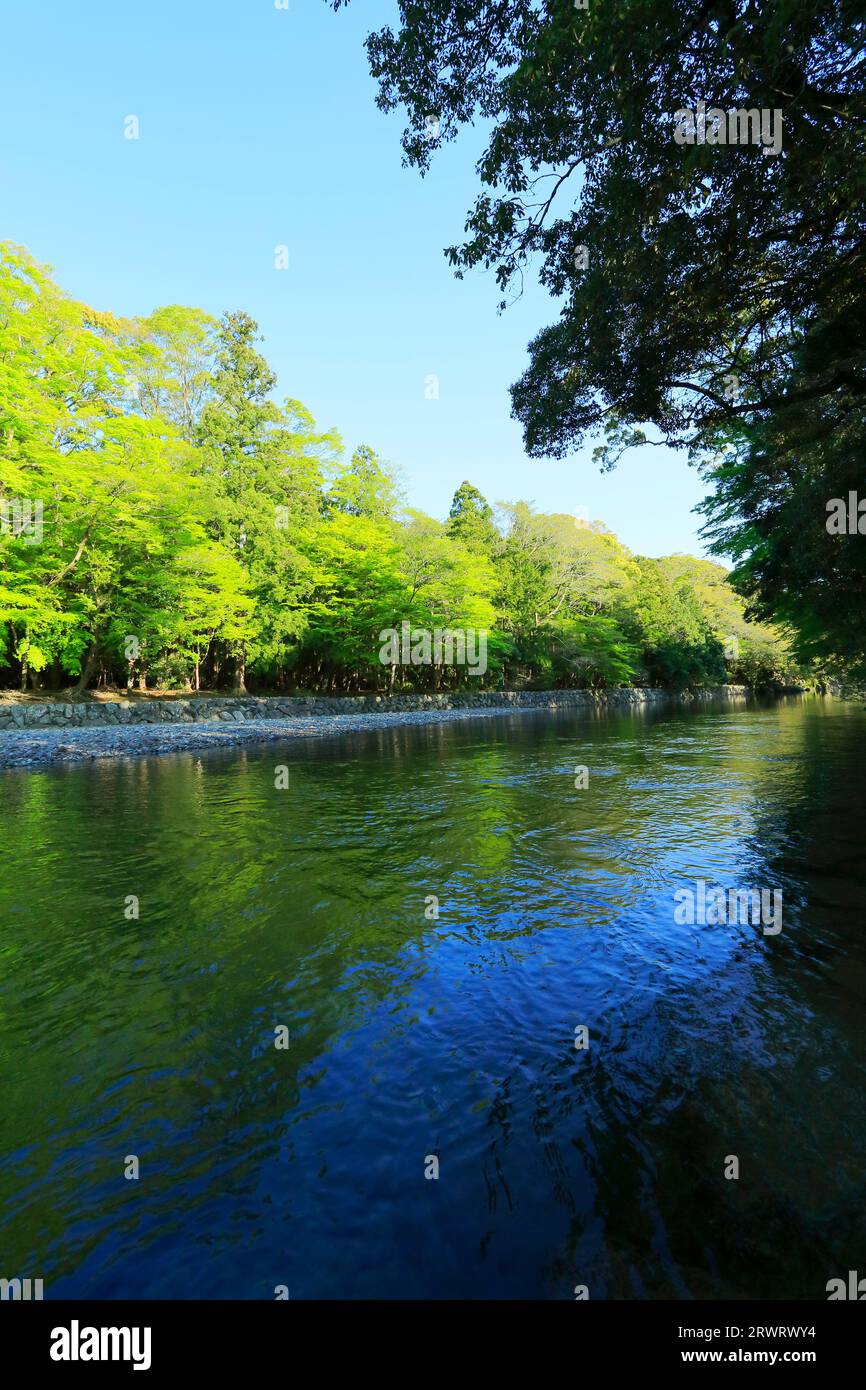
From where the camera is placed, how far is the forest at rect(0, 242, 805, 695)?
22141 mm

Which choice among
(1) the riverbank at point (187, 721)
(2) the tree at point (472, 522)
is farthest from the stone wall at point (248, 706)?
(2) the tree at point (472, 522)

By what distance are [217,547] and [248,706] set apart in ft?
26.3

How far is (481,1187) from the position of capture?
2705 mm

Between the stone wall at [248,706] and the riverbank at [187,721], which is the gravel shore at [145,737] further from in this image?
the stone wall at [248,706]

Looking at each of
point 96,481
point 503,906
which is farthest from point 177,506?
point 503,906

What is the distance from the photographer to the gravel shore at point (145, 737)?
55.9ft

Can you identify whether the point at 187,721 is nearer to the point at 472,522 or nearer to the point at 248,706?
the point at 248,706

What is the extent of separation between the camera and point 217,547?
1159 inches

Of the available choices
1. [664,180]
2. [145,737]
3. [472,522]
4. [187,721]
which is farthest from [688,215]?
[472,522]

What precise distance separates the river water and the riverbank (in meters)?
10.8

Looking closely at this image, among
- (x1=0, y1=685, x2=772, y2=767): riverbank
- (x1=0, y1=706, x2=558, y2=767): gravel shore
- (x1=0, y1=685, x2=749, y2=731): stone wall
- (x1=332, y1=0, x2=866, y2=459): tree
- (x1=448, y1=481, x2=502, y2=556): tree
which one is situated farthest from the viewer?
(x1=448, y1=481, x2=502, y2=556): tree

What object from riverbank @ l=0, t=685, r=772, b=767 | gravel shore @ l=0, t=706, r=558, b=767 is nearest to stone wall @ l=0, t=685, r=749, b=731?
riverbank @ l=0, t=685, r=772, b=767

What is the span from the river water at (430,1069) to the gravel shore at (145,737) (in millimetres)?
10076

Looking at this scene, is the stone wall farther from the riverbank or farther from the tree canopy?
the tree canopy
